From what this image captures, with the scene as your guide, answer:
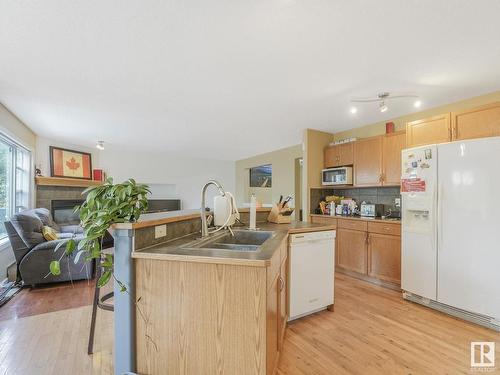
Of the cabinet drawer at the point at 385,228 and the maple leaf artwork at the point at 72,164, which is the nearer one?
the cabinet drawer at the point at 385,228

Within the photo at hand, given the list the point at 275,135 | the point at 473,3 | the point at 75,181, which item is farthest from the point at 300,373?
the point at 75,181

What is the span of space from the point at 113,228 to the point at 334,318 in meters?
2.14

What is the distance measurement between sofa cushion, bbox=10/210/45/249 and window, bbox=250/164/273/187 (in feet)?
15.1

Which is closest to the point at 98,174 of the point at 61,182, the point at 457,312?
the point at 61,182

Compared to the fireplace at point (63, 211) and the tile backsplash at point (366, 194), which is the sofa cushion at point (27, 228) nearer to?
the fireplace at point (63, 211)

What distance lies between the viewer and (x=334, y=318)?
2416 millimetres

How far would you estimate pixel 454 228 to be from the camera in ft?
7.97

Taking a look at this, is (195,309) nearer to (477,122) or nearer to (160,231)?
(160,231)

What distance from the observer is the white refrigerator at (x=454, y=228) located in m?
2.23

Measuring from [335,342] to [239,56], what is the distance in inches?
95.5

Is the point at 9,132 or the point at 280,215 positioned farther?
the point at 9,132

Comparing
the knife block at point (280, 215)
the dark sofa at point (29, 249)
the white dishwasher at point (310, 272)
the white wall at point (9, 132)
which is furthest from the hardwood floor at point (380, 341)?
the white wall at point (9, 132)

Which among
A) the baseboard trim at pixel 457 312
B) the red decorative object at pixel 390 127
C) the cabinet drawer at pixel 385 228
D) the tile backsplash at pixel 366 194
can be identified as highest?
the red decorative object at pixel 390 127

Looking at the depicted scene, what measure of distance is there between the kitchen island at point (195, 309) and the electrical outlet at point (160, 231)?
0.10 meters
